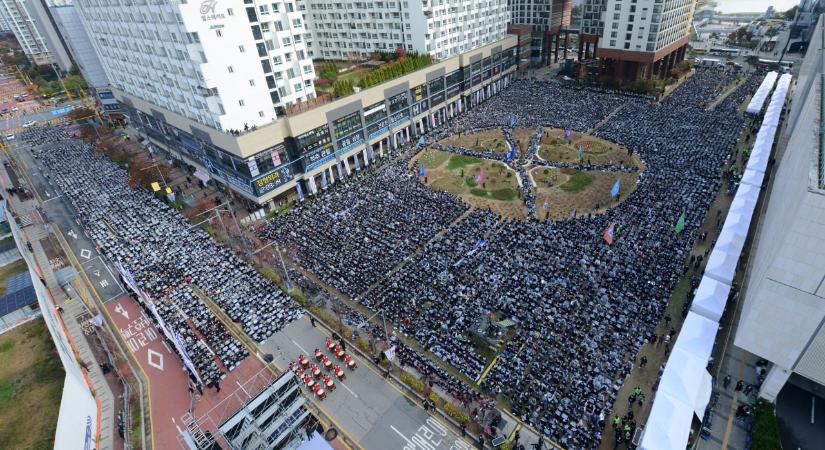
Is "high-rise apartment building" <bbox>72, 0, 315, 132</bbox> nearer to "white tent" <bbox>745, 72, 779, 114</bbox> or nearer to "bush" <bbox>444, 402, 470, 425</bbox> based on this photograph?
"bush" <bbox>444, 402, 470, 425</bbox>

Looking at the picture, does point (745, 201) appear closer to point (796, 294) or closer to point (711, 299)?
point (711, 299)

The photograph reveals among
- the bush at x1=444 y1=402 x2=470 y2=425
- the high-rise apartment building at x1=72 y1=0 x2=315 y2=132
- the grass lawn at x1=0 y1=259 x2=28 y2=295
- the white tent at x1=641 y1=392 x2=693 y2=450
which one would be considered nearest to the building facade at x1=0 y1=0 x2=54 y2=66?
the high-rise apartment building at x1=72 y1=0 x2=315 y2=132

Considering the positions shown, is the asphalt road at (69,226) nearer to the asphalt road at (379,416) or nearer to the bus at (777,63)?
the asphalt road at (379,416)

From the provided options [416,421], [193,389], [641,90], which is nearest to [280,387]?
[416,421]

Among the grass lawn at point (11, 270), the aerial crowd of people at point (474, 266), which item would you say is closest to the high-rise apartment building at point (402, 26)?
the aerial crowd of people at point (474, 266)

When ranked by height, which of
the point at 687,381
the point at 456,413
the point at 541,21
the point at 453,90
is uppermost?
the point at 541,21

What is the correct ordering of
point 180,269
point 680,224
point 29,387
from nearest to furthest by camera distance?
point 29,387 < point 680,224 < point 180,269

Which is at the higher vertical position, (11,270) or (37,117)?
(37,117)

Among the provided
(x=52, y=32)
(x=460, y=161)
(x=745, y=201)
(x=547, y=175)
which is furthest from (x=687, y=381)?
(x=52, y=32)
